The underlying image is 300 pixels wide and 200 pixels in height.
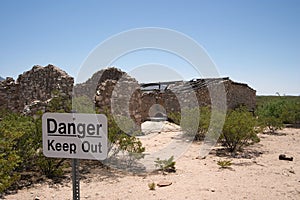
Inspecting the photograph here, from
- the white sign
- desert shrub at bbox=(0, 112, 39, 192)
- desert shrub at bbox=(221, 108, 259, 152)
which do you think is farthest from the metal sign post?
desert shrub at bbox=(221, 108, 259, 152)

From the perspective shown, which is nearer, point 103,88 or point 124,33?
point 124,33

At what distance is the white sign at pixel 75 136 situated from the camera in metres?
2.39

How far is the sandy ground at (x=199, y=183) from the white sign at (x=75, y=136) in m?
2.08

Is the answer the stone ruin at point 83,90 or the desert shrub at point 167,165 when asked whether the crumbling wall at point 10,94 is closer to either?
the stone ruin at point 83,90

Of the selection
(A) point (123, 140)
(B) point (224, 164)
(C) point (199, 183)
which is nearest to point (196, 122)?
Answer: (B) point (224, 164)

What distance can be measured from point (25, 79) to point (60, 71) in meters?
2.03

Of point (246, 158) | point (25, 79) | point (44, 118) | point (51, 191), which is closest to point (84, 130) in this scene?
point (44, 118)

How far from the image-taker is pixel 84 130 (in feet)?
7.89

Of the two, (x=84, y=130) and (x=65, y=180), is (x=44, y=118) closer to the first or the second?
(x=84, y=130)

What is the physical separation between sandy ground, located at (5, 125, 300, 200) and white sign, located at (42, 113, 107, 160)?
6.83 ft

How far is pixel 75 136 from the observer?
2402mm

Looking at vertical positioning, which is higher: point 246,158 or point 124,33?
point 124,33

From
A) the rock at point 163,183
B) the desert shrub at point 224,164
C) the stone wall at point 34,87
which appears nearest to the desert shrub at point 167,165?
the rock at point 163,183

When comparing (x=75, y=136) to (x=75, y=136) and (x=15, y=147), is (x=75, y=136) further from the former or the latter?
(x=15, y=147)
